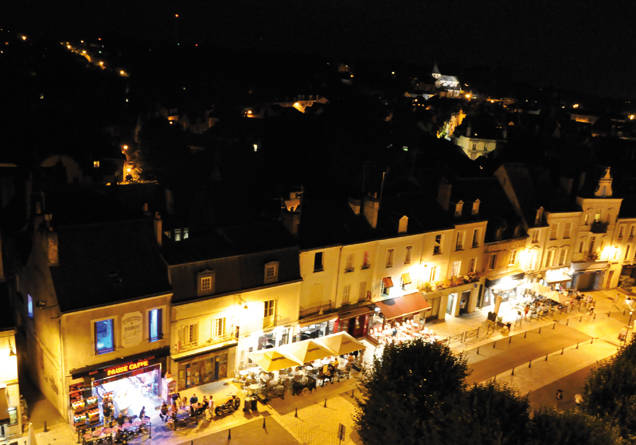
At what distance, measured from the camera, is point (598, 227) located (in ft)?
165

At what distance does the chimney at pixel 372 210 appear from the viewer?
38.2 m

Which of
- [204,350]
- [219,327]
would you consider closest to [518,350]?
[219,327]

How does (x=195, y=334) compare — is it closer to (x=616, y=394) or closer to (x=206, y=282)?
(x=206, y=282)

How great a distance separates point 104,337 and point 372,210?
805 inches

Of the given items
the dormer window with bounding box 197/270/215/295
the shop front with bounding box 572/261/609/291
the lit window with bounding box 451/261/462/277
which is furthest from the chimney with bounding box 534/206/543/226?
the dormer window with bounding box 197/270/215/295

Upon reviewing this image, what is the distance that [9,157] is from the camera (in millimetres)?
52156

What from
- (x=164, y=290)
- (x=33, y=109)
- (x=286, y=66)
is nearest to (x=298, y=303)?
(x=164, y=290)

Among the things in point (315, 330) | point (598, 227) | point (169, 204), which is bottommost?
point (315, 330)

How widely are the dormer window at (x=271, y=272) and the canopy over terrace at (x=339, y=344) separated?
525cm

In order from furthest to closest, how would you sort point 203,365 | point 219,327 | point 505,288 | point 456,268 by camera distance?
point 505,288
point 456,268
point 219,327
point 203,365

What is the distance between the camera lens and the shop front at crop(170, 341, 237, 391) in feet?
98.5

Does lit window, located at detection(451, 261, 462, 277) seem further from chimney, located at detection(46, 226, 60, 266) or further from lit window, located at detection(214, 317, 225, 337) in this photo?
chimney, located at detection(46, 226, 60, 266)

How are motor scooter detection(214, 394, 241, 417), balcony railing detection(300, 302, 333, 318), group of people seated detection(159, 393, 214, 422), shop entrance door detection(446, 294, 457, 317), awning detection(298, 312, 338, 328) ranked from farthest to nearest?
shop entrance door detection(446, 294, 457, 317), balcony railing detection(300, 302, 333, 318), awning detection(298, 312, 338, 328), motor scooter detection(214, 394, 241, 417), group of people seated detection(159, 393, 214, 422)

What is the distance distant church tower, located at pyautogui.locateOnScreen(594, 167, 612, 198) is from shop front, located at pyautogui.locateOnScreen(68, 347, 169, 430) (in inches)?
1695
